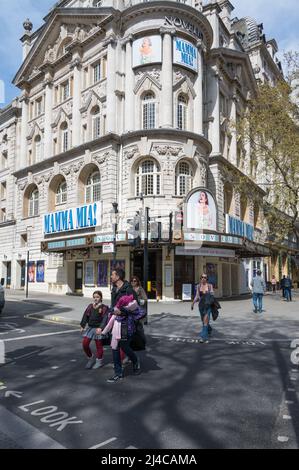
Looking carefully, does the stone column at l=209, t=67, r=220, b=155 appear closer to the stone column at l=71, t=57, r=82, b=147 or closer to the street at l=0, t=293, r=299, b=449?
the stone column at l=71, t=57, r=82, b=147

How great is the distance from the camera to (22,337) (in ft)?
35.5

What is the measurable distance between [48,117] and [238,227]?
1929 centimetres

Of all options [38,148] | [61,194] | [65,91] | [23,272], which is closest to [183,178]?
[61,194]

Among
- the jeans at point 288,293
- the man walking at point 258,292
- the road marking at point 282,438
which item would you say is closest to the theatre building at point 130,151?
the jeans at point 288,293

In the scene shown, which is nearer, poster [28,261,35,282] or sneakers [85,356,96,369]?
sneakers [85,356,96,369]

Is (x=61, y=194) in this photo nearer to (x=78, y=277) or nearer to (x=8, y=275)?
(x=78, y=277)

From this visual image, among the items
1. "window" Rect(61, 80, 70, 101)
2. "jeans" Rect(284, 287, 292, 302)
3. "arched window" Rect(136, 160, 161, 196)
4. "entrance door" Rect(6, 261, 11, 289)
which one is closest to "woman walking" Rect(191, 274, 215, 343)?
"arched window" Rect(136, 160, 161, 196)

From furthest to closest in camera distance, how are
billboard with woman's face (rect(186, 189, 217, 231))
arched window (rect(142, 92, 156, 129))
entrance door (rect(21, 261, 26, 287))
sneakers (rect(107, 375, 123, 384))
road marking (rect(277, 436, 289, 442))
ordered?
entrance door (rect(21, 261, 26, 287)), arched window (rect(142, 92, 156, 129)), billboard with woman's face (rect(186, 189, 217, 231)), sneakers (rect(107, 375, 123, 384)), road marking (rect(277, 436, 289, 442))

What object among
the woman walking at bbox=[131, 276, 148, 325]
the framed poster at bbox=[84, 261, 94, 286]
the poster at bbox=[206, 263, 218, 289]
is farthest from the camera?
the framed poster at bbox=[84, 261, 94, 286]

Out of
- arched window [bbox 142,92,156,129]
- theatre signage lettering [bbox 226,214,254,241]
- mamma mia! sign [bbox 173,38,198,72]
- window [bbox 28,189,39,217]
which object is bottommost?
theatre signage lettering [bbox 226,214,254,241]

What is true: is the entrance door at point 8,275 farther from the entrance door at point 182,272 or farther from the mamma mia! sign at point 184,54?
the mamma mia! sign at point 184,54

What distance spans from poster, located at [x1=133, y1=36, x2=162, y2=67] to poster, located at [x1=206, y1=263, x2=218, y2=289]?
15.0 metres

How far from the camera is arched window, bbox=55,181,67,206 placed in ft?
105
